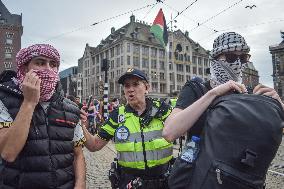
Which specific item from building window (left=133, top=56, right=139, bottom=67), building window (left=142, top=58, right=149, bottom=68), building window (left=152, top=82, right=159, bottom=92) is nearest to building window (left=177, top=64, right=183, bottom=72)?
building window (left=152, top=82, right=159, bottom=92)

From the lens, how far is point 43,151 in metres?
2.24

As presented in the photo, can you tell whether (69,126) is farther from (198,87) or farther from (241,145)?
(241,145)

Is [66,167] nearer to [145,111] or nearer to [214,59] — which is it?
[145,111]

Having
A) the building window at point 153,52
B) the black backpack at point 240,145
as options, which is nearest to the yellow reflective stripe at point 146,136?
the black backpack at point 240,145

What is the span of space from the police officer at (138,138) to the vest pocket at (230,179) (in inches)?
56.8

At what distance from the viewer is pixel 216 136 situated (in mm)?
1539

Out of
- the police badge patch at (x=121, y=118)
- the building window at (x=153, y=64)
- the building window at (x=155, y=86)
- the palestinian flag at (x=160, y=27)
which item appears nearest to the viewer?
the police badge patch at (x=121, y=118)

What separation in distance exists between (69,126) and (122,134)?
70 centimetres

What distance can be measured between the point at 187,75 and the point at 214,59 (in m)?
80.1

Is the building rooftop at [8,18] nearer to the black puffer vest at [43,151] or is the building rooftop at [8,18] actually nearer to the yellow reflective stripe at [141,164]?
the yellow reflective stripe at [141,164]

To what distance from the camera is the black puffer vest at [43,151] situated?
2.18 metres

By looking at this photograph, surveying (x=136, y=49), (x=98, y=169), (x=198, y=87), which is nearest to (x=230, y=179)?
(x=198, y=87)

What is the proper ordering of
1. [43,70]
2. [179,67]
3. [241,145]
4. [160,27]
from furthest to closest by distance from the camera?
[179,67]
[160,27]
[43,70]
[241,145]

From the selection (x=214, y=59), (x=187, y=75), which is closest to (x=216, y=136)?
(x=214, y=59)
